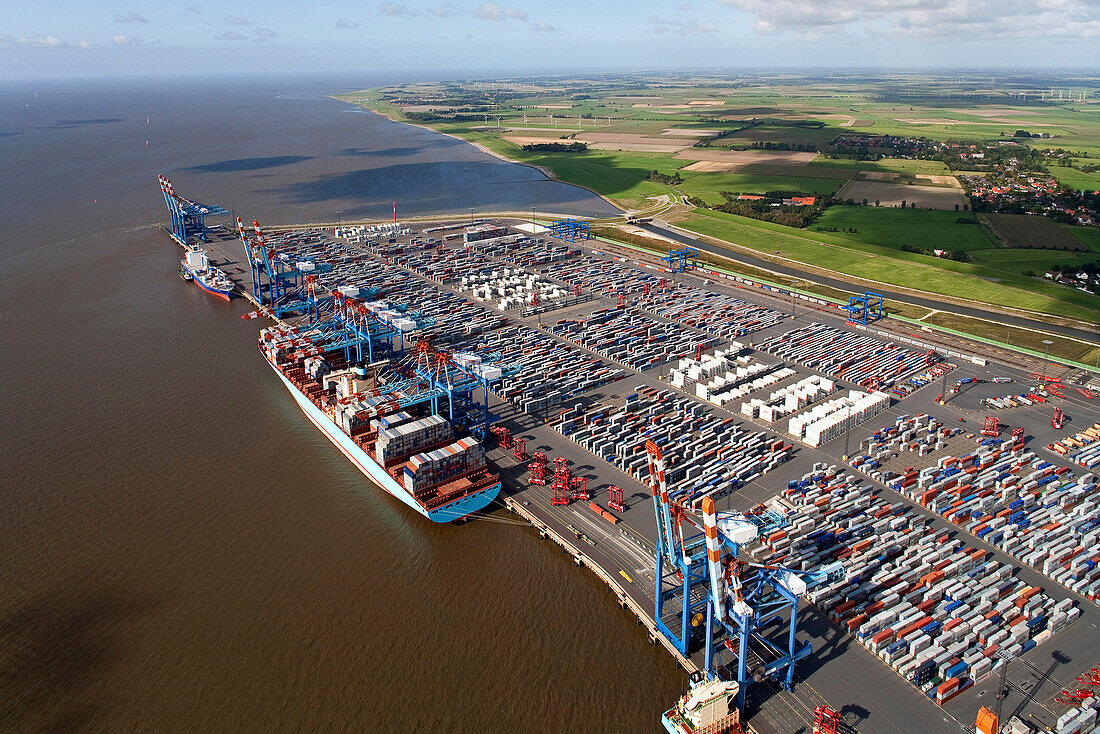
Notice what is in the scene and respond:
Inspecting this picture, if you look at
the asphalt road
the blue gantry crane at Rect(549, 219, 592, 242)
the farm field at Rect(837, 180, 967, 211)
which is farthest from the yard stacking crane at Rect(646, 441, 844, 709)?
the farm field at Rect(837, 180, 967, 211)

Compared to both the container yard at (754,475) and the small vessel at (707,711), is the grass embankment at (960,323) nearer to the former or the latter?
the container yard at (754,475)

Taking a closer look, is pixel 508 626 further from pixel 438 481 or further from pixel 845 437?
pixel 845 437

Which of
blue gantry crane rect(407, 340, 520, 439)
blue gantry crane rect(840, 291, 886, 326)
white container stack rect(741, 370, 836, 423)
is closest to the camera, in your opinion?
blue gantry crane rect(407, 340, 520, 439)

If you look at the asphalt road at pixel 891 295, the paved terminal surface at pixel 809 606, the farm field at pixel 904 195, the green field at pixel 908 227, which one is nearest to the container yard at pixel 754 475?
the paved terminal surface at pixel 809 606

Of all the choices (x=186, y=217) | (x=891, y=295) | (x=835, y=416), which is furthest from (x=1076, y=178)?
(x=186, y=217)

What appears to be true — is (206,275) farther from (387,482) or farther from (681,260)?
(681,260)

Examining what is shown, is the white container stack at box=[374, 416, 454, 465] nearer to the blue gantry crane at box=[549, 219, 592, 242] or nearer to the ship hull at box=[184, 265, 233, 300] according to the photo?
the ship hull at box=[184, 265, 233, 300]
